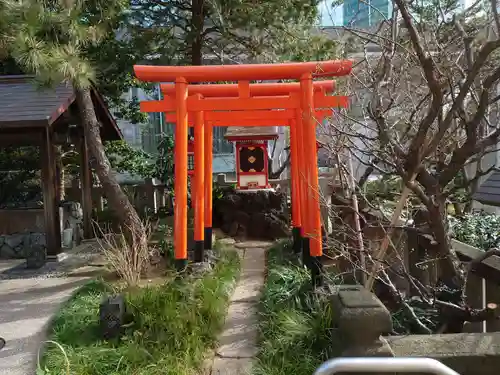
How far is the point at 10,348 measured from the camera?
4516mm

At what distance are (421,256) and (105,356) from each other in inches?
137

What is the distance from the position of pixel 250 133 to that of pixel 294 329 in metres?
5.50

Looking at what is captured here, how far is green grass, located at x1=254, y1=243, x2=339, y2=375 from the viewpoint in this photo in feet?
12.0

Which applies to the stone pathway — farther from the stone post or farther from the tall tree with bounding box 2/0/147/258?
the tall tree with bounding box 2/0/147/258

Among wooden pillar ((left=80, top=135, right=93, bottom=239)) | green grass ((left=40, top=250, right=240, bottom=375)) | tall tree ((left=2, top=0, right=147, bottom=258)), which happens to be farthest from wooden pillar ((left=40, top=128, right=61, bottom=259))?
green grass ((left=40, top=250, right=240, bottom=375))

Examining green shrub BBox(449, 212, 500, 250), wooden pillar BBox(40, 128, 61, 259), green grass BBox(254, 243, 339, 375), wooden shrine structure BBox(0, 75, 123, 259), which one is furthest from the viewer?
wooden pillar BBox(40, 128, 61, 259)

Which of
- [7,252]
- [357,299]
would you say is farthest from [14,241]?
[357,299]

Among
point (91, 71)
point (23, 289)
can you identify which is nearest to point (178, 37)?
point (91, 71)

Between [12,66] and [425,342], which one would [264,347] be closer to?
[425,342]

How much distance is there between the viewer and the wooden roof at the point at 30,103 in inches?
310

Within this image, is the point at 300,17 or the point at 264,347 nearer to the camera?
the point at 264,347

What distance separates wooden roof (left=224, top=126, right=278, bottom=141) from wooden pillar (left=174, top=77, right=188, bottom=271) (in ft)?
9.62

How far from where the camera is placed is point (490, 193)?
5.62m

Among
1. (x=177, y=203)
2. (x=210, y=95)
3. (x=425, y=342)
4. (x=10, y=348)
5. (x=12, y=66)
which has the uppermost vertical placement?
(x=12, y=66)
